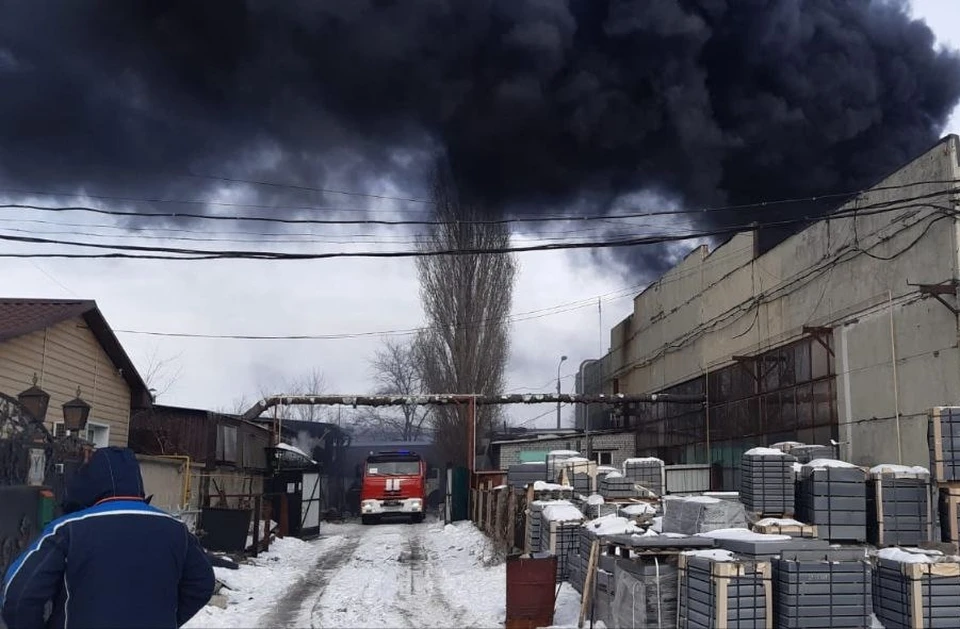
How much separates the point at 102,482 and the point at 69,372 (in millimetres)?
14620

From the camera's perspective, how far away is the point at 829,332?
60.4 ft

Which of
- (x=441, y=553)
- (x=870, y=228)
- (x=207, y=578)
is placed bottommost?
(x=441, y=553)

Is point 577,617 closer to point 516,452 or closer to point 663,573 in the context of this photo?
point 663,573

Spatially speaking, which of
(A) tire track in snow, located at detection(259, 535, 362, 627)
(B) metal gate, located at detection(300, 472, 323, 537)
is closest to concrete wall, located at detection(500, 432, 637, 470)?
(B) metal gate, located at detection(300, 472, 323, 537)

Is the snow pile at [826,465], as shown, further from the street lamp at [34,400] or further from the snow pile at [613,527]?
the street lamp at [34,400]

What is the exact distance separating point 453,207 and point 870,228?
8.48m

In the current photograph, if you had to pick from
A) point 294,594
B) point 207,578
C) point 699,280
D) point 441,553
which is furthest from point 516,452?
point 207,578

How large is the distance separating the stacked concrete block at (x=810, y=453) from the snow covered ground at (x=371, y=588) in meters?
5.94

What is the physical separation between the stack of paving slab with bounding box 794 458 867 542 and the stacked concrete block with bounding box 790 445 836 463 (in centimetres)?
429

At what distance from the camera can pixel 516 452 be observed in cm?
3569

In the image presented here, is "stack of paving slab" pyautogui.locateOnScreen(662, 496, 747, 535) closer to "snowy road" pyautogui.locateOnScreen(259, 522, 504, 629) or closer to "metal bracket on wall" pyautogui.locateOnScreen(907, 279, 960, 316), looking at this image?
"snowy road" pyautogui.locateOnScreen(259, 522, 504, 629)

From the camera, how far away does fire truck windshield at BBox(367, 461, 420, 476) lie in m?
30.9

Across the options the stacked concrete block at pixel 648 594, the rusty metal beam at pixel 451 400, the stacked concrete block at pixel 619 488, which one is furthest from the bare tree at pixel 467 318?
the stacked concrete block at pixel 648 594

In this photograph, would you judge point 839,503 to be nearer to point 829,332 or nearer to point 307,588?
point 829,332
